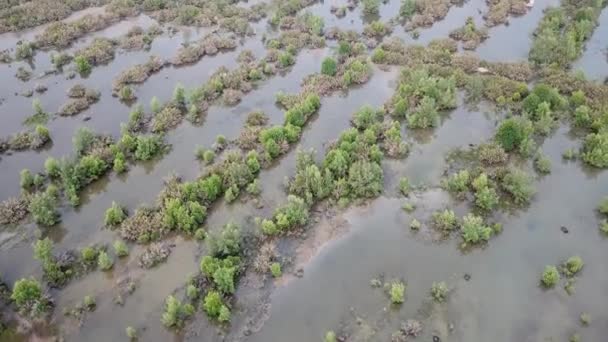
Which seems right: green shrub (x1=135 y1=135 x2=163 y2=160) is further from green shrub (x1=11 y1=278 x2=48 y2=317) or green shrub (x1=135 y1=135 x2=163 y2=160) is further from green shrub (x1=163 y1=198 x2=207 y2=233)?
green shrub (x1=11 y1=278 x2=48 y2=317)

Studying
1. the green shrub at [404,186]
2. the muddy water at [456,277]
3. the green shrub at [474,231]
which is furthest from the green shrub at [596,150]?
the green shrub at [404,186]

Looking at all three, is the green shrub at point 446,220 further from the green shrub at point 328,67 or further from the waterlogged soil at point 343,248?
the green shrub at point 328,67

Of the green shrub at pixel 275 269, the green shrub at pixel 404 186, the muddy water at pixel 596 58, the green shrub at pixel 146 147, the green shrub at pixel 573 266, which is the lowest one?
the muddy water at pixel 596 58

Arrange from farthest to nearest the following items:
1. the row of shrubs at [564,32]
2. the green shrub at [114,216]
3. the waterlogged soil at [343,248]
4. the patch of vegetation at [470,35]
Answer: the patch of vegetation at [470,35] < the row of shrubs at [564,32] < the green shrub at [114,216] < the waterlogged soil at [343,248]

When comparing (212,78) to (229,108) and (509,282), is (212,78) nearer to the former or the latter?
(229,108)

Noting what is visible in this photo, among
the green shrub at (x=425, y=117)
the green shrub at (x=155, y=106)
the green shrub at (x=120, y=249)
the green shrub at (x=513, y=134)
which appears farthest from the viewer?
the green shrub at (x=155, y=106)

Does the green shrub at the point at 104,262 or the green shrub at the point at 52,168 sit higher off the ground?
the green shrub at the point at 52,168

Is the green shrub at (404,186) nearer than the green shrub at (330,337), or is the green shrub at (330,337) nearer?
the green shrub at (330,337)
